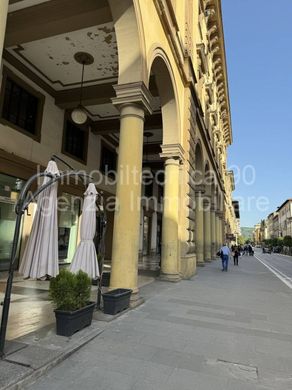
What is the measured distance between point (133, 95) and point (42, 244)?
4238 millimetres

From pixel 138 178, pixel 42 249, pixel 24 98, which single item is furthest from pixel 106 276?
pixel 24 98

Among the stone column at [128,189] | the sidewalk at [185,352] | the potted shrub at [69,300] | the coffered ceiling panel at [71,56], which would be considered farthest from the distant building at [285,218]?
the potted shrub at [69,300]

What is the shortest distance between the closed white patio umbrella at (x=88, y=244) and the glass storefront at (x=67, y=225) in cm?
784

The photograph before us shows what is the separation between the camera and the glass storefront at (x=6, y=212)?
11484 mm

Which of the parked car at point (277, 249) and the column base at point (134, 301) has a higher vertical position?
the parked car at point (277, 249)

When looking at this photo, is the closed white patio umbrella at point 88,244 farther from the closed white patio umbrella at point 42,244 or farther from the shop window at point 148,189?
the shop window at point 148,189

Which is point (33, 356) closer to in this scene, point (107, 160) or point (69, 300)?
point (69, 300)

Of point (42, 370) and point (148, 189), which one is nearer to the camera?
point (42, 370)

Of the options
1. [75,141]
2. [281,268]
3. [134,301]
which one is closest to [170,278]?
[134,301]

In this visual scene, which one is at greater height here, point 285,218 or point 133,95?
point 285,218

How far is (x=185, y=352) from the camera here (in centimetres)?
477

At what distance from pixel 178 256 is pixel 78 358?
8249mm

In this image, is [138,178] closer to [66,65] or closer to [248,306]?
[248,306]

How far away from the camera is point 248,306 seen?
852 cm
